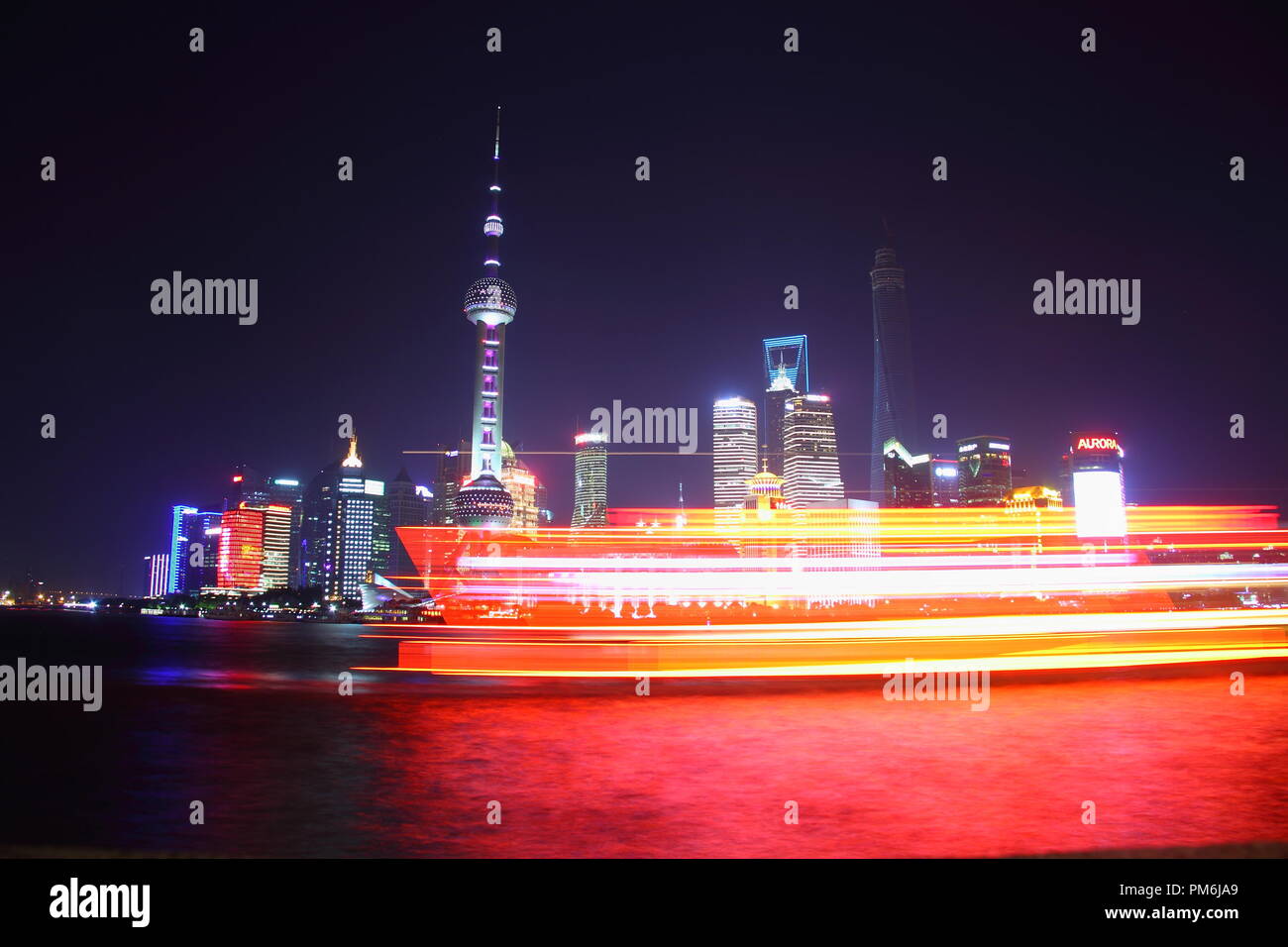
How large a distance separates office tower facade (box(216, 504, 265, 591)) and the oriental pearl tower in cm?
5816

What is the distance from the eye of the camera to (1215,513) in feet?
110

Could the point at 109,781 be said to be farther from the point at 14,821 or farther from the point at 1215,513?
the point at 1215,513

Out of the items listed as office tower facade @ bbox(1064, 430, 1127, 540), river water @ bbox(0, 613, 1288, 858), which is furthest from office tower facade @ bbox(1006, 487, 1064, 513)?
river water @ bbox(0, 613, 1288, 858)

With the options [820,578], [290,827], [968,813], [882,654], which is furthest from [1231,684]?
[290,827]

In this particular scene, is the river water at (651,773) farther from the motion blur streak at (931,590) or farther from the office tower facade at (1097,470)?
the office tower facade at (1097,470)

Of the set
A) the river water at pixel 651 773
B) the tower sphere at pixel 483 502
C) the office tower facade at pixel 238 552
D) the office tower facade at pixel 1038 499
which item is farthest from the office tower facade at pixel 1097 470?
the office tower facade at pixel 238 552

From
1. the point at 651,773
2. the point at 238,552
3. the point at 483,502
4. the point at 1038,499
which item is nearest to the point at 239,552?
the point at 238,552

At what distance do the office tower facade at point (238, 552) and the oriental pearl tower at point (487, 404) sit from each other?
58160 mm

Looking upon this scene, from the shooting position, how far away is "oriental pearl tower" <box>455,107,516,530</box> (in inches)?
6634

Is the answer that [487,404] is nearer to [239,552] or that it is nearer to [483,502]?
[483,502]

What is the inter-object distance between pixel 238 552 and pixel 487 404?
241 ft

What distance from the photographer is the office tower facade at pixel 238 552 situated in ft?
637

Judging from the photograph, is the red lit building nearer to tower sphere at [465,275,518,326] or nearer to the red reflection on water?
tower sphere at [465,275,518,326]
